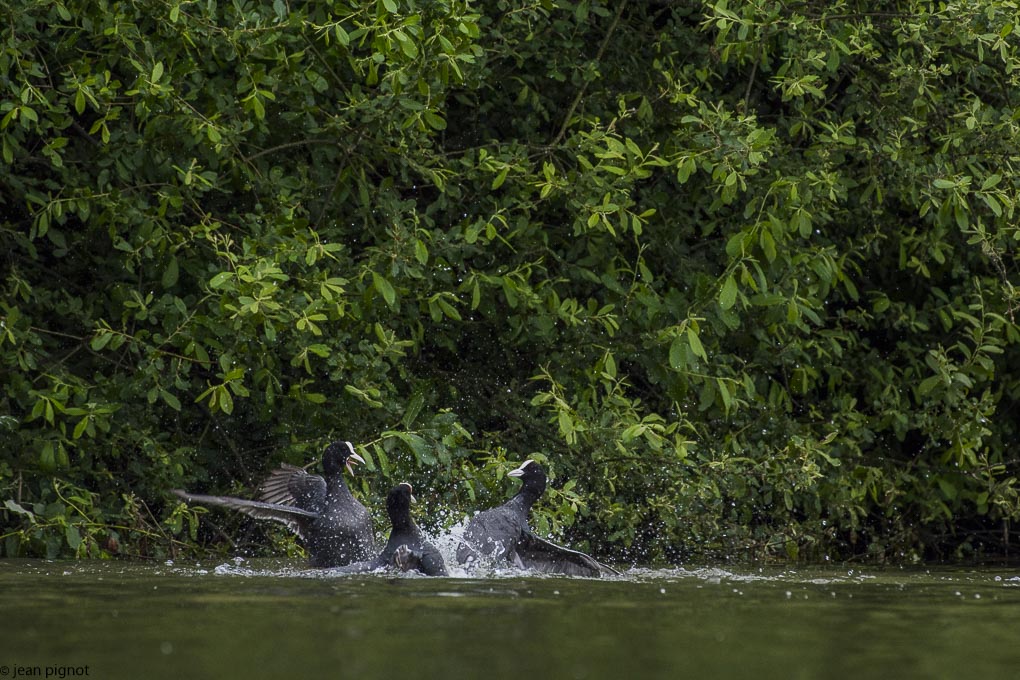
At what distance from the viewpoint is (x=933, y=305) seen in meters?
13.5

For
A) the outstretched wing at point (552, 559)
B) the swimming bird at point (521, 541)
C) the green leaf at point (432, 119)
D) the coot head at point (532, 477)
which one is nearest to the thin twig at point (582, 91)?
the green leaf at point (432, 119)

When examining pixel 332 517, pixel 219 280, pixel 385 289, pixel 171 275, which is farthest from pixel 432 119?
pixel 332 517

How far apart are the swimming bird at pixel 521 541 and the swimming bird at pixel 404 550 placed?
1.72ft

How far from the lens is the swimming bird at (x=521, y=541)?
32.1 feet

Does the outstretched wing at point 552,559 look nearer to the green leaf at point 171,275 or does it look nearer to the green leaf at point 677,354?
the green leaf at point 677,354

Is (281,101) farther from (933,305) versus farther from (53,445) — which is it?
(933,305)

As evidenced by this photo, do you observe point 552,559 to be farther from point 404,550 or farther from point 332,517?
point 332,517

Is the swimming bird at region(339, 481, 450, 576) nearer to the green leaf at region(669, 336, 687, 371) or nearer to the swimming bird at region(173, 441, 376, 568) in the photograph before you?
the swimming bird at region(173, 441, 376, 568)

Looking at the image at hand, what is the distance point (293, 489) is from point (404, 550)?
1.88 meters

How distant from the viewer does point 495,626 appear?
6398 mm

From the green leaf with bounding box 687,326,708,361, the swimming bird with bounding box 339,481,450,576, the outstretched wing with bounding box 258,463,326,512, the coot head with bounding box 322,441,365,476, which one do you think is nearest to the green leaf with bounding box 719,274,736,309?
the green leaf with bounding box 687,326,708,361

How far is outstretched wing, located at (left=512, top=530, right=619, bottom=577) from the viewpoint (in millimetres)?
9633

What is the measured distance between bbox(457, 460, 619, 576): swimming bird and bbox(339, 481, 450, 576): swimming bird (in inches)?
20.6

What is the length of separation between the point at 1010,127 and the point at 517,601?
245 inches
